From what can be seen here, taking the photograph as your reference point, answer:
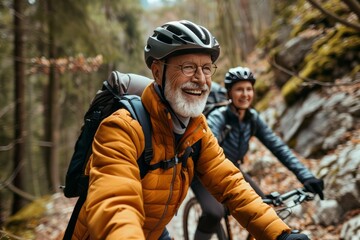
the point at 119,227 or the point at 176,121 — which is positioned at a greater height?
the point at 176,121

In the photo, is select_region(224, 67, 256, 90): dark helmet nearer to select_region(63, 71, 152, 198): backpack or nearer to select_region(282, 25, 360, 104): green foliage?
select_region(63, 71, 152, 198): backpack

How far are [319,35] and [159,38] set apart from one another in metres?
8.27

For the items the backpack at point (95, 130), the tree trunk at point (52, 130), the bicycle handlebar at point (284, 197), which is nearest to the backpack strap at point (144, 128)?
the backpack at point (95, 130)

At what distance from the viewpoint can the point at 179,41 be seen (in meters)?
2.12

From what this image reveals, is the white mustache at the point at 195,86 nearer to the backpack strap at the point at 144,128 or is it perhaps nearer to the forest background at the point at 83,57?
the backpack strap at the point at 144,128

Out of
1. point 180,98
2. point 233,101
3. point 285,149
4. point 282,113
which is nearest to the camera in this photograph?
point 180,98

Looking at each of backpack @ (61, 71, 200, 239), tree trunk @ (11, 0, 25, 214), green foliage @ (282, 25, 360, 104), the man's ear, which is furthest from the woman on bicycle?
tree trunk @ (11, 0, 25, 214)

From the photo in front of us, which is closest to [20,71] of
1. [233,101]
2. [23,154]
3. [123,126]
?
[23,154]

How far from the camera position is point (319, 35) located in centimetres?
908

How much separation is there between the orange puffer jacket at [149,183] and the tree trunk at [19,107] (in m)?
6.55

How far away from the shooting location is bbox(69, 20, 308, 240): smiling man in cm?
188

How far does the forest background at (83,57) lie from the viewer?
7.47 metres

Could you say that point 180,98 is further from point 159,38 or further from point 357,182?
point 357,182

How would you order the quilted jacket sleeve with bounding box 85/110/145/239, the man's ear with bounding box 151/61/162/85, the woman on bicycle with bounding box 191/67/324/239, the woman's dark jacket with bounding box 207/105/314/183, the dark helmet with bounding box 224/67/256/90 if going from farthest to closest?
the dark helmet with bounding box 224/67/256/90
the woman's dark jacket with bounding box 207/105/314/183
the woman on bicycle with bounding box 191/67/324/239
the man's ear with bounding box 151/61/162/85
the quilted jacket sleeve with bounding box 85/110/145/239
